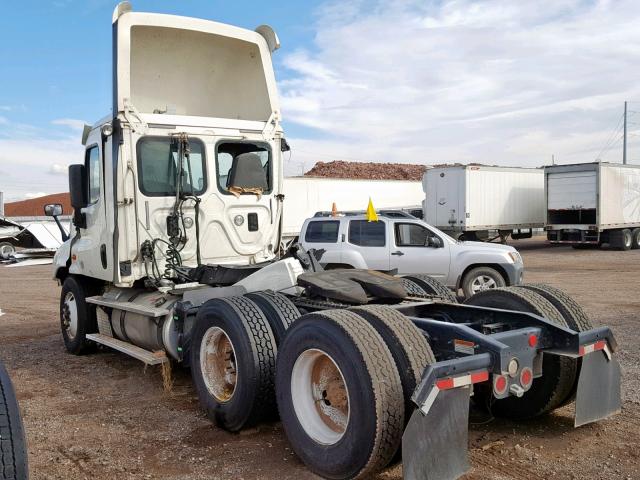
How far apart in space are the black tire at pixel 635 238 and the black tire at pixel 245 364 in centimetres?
2486

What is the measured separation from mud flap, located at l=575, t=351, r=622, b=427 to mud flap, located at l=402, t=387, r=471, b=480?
3.74 feet

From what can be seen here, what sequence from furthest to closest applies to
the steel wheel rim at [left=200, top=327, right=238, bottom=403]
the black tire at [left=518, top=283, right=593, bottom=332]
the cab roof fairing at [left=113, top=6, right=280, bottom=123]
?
the cab roof fairing at [left=113, top=6, right=280, bottom=123], the steel wheel rim at [left=200, top=327, right=238, bottom=403], the black tire at [left=518, top=283, right=593, bottom=332]

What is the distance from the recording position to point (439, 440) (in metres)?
3.43

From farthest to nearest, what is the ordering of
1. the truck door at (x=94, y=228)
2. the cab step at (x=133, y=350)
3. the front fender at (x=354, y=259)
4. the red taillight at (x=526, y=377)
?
the front fender at (x=354, y=259)
the truck door at (x=94, y=228)
the cab step at (x=133, y=350)
the red taillight at (x=526, y=377)

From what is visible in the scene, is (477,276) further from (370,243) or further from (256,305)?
(256,305)

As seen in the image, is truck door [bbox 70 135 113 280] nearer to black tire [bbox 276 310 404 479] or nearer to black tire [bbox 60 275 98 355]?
black tire [bbox 60 275 98 355]

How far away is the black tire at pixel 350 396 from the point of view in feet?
11.5

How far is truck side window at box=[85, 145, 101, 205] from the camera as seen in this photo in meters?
7.21

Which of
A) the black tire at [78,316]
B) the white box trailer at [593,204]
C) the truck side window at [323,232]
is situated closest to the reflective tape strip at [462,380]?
the black tire at [78,316]

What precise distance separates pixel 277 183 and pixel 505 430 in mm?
4065

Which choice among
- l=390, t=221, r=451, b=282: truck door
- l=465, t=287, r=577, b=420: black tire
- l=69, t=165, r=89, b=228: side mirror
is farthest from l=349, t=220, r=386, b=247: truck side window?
l=465, t=287, r=577, b=420: black tire

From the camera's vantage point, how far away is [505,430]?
15.7 feet

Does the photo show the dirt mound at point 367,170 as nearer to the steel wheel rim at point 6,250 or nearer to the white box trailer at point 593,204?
the white box trailer at point 593,204

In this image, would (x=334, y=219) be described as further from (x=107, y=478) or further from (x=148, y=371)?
(x=107, y=478)
